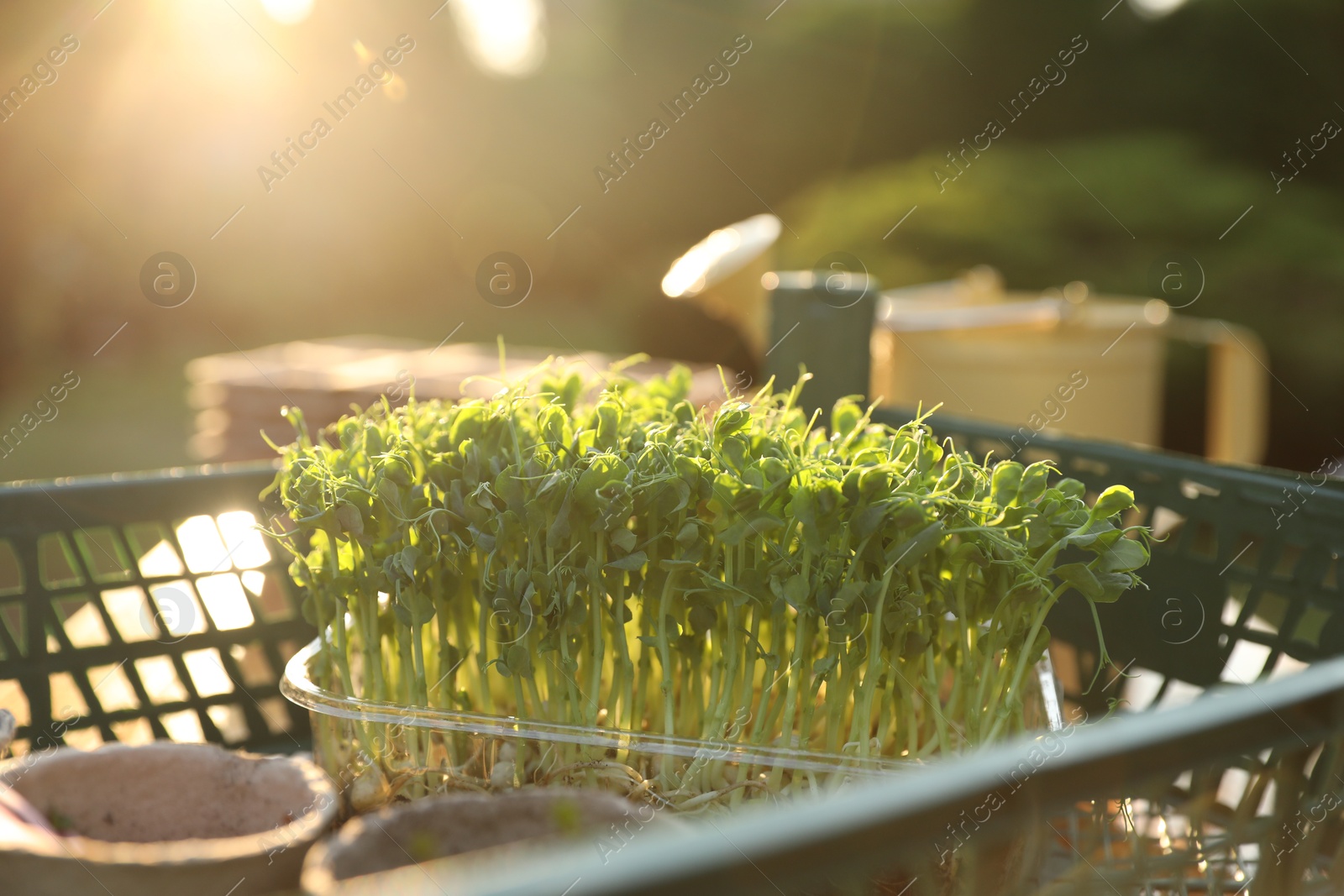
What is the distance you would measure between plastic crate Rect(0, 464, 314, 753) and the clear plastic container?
23cm

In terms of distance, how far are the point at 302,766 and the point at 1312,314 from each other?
5048 mm

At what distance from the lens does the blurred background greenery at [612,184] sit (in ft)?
16.1

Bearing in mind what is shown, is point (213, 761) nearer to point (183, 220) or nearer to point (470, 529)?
point (470, 529)

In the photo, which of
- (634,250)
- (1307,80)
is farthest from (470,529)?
(634,250)

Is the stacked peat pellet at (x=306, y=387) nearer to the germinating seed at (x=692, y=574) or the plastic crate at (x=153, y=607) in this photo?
the plastic crate at (x=153, y=607)

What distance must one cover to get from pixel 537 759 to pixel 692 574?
169mm

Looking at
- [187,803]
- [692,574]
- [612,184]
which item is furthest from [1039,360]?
[612,184]

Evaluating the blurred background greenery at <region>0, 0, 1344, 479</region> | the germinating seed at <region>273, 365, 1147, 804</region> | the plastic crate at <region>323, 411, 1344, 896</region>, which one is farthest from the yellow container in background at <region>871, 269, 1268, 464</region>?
the blurred background greenery at <region>0, 0, 1344, 479</region>

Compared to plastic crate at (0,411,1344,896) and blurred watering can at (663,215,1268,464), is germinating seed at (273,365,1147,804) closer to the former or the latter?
plastic crate at (0,411,1344,896)

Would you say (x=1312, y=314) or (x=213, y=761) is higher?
(x=213, y=761)

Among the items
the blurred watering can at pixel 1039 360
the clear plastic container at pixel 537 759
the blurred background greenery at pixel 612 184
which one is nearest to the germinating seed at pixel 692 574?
the clear plastic container at pixel 537 759

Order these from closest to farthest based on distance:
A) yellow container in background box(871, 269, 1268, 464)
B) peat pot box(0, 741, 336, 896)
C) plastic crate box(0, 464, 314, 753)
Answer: peat pot box(0, 741, 336, 896), plastic crate box(0, 464, 314, 753), yellow container in background box(871, 269, 1268, 464)

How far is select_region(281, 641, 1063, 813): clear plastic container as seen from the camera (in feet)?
2.18

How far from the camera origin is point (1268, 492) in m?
0.86
